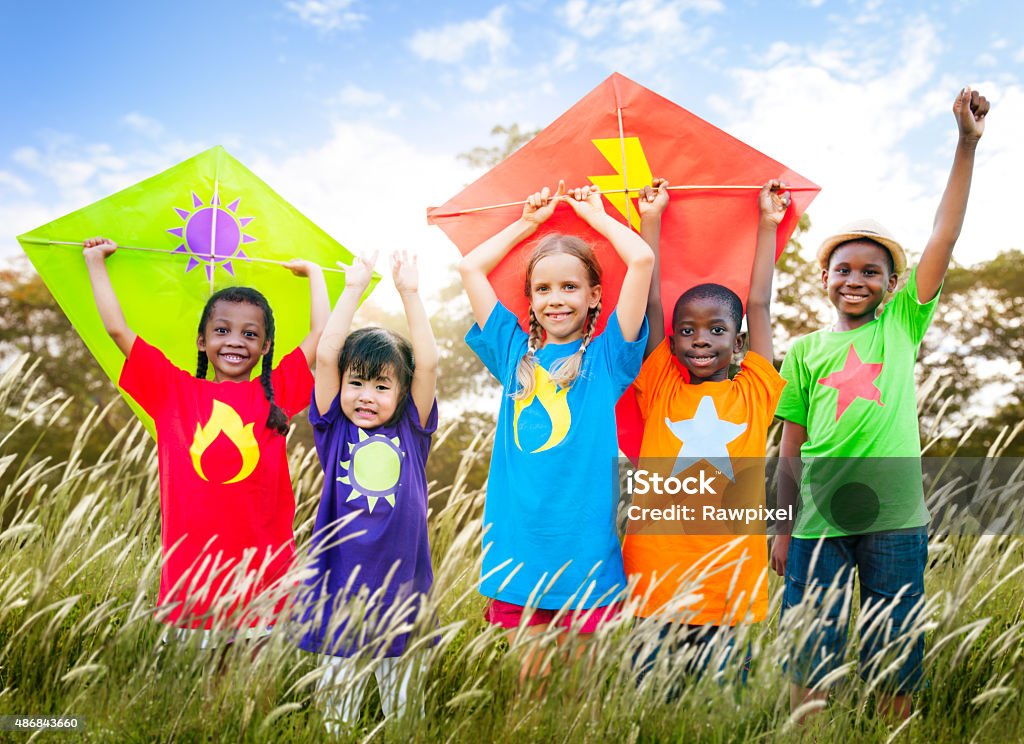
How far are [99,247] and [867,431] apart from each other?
3.43m

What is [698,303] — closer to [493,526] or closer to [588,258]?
[588,258]

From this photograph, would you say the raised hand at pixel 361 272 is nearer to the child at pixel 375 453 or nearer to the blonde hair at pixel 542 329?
the child at pixel 375 453

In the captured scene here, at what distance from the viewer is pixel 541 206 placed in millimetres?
3465

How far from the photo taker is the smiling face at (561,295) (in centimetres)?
310

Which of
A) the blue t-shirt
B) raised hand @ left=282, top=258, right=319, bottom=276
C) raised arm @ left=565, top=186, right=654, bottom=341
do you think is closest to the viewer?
the blue t-shirt

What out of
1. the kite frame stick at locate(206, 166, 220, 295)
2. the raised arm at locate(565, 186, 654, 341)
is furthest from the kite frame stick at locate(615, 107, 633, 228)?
the kite frame stick at locate(206, 166, 220, 295)

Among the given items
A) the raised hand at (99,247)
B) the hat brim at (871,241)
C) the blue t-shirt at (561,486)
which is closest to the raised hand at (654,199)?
the blue t-shirt at (561,486)

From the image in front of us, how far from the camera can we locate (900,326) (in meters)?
3.20

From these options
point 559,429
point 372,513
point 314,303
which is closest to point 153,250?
point 314,303

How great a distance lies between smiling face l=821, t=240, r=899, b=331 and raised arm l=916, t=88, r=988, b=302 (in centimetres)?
17

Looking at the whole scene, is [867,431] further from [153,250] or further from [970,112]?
[153,250]

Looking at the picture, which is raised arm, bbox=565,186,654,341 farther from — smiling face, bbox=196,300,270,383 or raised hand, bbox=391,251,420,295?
smiling face, bbox=196,300,270,383

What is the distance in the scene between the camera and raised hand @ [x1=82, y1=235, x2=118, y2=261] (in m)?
3.62

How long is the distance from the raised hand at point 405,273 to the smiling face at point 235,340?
70 cm
